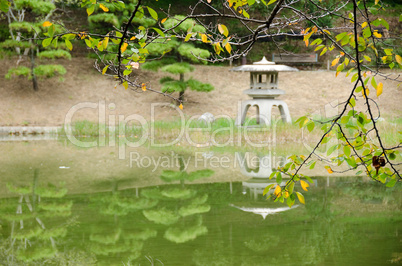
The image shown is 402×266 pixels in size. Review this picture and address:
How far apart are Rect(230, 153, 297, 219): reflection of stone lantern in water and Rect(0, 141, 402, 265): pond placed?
0.04 feet

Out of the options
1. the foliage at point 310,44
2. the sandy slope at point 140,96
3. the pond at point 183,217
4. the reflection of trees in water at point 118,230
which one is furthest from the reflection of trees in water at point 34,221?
the sandy slope at point 140,96

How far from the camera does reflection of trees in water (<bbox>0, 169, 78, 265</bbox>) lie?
3.25 meters

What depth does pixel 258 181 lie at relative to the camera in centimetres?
551

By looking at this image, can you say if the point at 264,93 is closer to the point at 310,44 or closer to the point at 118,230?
the point at 118,230

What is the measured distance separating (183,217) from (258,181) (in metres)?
1.55

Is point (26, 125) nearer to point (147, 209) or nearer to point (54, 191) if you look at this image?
point (54, 191)

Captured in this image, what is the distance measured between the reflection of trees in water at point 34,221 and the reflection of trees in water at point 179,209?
2.38 feet

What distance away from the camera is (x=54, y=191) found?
4.95 m

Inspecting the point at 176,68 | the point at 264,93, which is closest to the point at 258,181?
the point at 264,93

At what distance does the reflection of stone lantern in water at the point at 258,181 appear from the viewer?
170 inches

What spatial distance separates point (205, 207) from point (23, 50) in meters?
9.00

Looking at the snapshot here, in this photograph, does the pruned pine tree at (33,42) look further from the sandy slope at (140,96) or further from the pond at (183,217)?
the pond at (183,217)

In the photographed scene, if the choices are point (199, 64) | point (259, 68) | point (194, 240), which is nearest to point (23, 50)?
point (199, 64)

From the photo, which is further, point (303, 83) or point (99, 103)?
point (303, 83)
